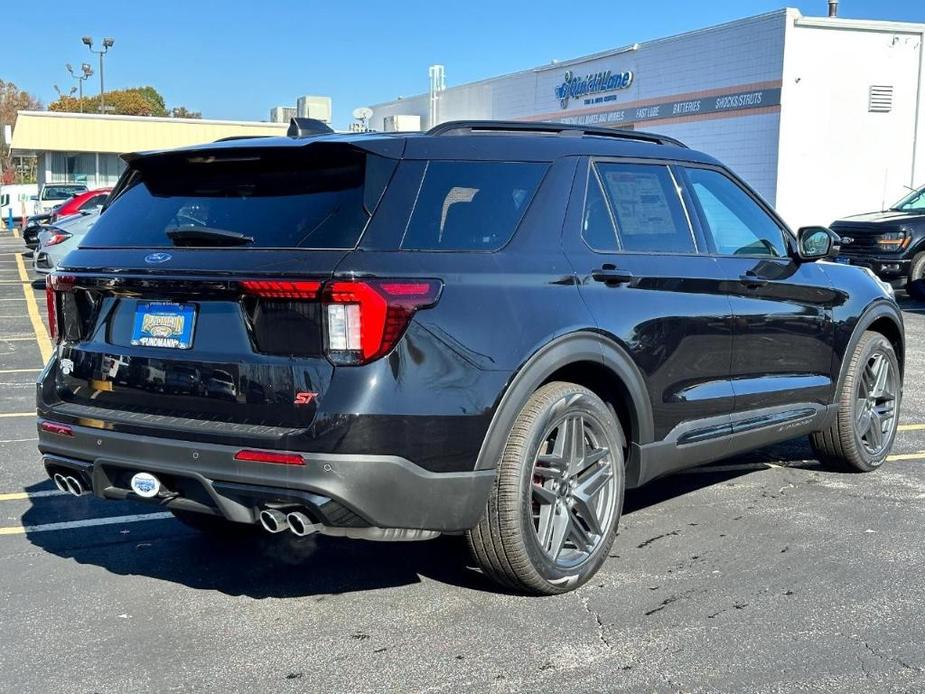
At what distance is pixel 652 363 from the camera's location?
180 inches

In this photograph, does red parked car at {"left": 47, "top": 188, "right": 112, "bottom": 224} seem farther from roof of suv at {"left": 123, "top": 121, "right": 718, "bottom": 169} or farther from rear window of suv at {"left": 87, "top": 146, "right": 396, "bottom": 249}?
roof of suv at {"left": 123, "top": 121, "right": 718, "bottom": 169}

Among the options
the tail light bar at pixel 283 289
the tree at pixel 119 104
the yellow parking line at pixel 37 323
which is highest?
the tree at pixel 119 104

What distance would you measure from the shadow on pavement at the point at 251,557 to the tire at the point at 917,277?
11836mm

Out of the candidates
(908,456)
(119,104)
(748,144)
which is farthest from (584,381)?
(119,104)

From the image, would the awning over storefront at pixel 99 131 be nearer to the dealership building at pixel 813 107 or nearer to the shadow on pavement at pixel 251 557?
the dealership building at pixel 813 107

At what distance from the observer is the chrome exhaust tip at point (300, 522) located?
3621mm

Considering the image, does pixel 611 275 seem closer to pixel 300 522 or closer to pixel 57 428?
pixel 300 522

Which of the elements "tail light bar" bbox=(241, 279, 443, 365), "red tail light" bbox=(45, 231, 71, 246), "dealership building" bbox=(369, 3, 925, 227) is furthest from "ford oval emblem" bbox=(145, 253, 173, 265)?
"dealership building" bbox=(369, 3, 925, 227)

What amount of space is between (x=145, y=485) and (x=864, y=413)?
4317mm

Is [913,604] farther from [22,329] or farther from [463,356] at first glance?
[22,329]

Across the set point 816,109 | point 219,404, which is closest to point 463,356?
point 219,404

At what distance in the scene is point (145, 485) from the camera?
3865mm

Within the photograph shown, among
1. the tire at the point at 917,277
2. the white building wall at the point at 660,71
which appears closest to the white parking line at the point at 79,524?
the tire at the point at 917,277

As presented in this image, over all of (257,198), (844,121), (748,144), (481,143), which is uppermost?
(844,121)
